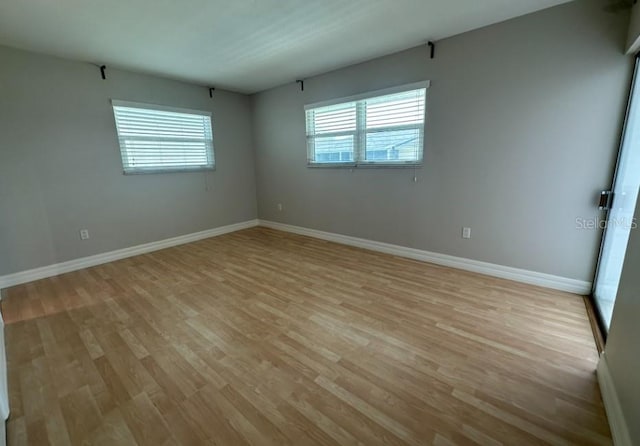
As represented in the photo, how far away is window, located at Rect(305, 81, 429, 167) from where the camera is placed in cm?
331

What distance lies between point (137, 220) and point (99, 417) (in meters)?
3.15

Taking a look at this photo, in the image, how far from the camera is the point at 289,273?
320 cm

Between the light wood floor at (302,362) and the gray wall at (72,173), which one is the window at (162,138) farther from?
the light wood floor at (302,362)

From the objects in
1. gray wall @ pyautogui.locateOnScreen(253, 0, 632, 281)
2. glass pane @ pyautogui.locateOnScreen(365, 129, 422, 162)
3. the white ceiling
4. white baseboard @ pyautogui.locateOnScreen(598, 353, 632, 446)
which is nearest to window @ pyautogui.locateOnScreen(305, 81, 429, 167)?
glass pane @ pyautogui.locateOnScreen(365, 129, 422, 162)

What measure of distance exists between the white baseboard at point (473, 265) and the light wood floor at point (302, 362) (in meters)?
0.12

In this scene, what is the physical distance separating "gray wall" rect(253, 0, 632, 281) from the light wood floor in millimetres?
524

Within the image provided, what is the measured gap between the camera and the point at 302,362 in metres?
1.77

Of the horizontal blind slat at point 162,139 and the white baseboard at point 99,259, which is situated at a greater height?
the horizontal blind slat at point 162,139

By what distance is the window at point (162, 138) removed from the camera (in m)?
3.78

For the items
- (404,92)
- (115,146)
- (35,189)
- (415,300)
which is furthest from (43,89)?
(415,300)

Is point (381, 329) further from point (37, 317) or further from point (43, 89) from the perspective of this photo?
point (43, 89)

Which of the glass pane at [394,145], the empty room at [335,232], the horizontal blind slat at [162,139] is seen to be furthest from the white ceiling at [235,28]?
the glass pane at [394,145]

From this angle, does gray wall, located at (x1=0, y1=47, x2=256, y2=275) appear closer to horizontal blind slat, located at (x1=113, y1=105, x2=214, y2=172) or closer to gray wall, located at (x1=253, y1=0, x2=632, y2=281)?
horizontal blind slat, located at (x1=113, y1=105, x2=214, y2=172)

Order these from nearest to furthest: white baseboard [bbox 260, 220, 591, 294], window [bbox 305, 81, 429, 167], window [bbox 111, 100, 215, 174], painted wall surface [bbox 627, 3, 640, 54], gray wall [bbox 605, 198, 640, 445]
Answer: gray wall [bbox 605, 198, 640, 445], painted wall surface [bbox 627, 3, 640, 54], white baseboard [bbox 260, 220, 591, 294], window [bbox 305, 81, 429, 167], window [bbox 111, 100, 215, 174]
